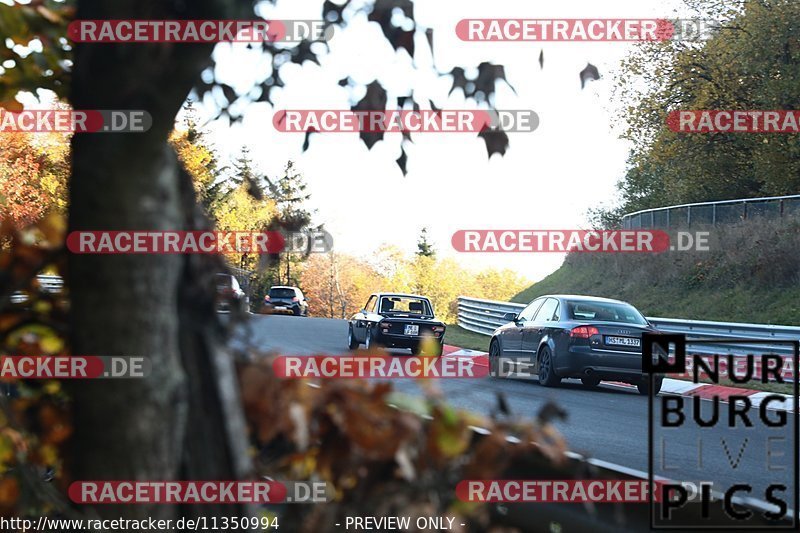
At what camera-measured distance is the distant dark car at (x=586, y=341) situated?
14.6 m

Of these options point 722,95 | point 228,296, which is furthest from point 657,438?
point 722,95

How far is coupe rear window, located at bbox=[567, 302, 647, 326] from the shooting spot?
1504 cm

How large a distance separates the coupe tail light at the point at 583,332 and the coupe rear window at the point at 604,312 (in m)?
0.35

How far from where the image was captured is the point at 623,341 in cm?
1466

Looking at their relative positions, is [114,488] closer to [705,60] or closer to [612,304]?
[612,304]

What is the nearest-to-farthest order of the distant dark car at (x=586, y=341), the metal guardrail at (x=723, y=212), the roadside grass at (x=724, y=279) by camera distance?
the distant dark car at (x=586, y=341)
the roadside grass at (x=724, y=279)
the metal guardrail at (x=723, y=212)

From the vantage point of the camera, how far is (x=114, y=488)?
2162mm

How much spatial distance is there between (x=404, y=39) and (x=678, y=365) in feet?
5.38

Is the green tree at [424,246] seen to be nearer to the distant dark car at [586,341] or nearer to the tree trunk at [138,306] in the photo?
the distant dark car at [586,341]

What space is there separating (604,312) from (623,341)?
718mm
